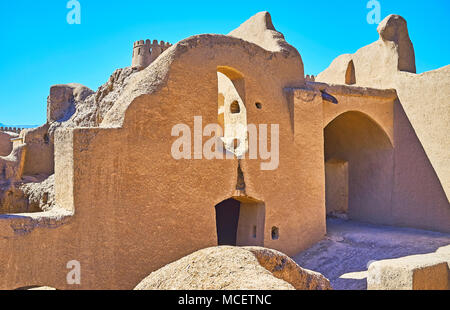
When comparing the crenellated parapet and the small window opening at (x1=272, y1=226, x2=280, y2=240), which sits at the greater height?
the crenellated parapet

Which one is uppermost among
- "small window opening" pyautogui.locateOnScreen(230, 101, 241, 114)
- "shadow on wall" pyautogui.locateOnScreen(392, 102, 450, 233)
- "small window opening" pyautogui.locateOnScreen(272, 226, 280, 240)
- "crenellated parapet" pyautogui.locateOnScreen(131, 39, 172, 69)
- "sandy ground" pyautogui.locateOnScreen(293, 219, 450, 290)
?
"crenellated parapet" pyautogui.locateOnScreen(131, 39, 172, 69)

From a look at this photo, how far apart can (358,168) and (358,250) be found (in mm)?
3546

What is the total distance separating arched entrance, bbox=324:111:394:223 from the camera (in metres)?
11.7

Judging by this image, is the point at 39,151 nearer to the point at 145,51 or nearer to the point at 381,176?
the point at 145,51

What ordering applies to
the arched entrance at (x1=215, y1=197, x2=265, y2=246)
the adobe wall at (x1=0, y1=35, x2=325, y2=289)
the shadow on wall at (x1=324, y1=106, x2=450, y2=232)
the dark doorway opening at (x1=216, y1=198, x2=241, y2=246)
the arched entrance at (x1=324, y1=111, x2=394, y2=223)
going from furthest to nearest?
the arched entrance at (x1=324, y1=111, x2=394, y2=223)
the dark doorway opening at (x1=216, y1=198, x2=241, y2=246)
the shadow on wall at (x1=324, y1=106, x2=450, y2=232)
the arched entrance at (x1=215, y1=197, x2=265, y2=246)
the adobe wall at (x1=0, y1=35, x2=325, y2=289)

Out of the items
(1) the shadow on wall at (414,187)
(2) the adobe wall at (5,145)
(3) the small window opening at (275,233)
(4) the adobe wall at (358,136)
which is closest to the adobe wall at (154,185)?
(3) the small window opening at (275,233)

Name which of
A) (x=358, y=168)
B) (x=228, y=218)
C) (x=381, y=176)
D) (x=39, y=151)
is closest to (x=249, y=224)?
(x=228, y=218)

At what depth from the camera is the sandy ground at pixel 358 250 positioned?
8.62 m

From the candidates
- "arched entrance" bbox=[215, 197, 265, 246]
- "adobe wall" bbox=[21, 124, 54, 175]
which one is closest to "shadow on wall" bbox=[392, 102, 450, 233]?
"arched entrance" bbox=[215, 197, 265, 246]

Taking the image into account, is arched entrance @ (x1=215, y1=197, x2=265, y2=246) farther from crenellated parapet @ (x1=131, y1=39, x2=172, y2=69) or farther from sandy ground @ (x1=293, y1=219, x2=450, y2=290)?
crenellated parapet @ (x1=131, y1=39, x2=172, y2=69)

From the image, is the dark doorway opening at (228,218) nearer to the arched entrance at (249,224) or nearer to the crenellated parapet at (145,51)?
the arched entrance at (249,224)

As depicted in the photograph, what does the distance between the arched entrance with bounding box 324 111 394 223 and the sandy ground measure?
121 centimetres

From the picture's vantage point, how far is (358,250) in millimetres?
9602
